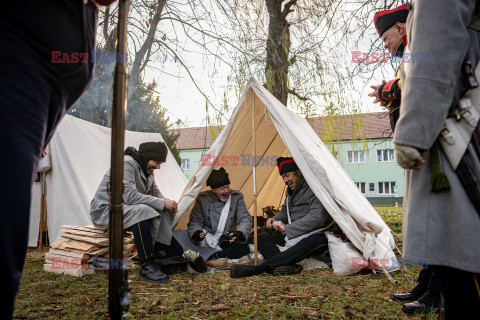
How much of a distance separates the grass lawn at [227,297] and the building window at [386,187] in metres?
26.4

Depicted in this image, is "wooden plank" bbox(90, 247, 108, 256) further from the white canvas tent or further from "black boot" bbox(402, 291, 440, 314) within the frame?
"black boot" bbox(402, 291, 440, 314)

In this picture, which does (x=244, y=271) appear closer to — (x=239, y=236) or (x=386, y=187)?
(x=239, y=236)

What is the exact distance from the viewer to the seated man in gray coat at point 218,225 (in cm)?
441

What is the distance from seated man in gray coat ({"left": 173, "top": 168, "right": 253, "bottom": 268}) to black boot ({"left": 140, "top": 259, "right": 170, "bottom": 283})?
750 mm

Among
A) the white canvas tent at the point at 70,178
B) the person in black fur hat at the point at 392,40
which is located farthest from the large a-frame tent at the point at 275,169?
the white canvas tent at the point at 70,178

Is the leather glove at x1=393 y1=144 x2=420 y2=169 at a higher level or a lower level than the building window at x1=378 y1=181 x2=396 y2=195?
higher

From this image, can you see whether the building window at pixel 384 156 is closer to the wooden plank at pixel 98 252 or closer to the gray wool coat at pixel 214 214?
the gray wool coat at pixel 214 214

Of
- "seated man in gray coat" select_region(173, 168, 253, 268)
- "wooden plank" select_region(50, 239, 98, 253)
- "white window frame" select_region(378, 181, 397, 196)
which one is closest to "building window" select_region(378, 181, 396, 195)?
"white window frame" select_region(378, 181, 397, 196)

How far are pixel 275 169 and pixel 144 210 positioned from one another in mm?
3266

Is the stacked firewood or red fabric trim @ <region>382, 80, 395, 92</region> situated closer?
red fabric trim @ <region>382, 80, 395, 92</region>

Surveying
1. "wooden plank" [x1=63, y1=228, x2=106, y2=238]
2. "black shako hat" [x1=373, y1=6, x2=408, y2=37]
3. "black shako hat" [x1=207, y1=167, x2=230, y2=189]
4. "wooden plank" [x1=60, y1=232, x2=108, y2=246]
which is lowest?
"wooden plank" [x1=60, y1=232, x2=108, y2=246]

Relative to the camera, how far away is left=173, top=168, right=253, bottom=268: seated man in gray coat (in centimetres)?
441

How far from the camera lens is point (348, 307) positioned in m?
2.60

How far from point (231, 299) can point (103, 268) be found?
1790mm
